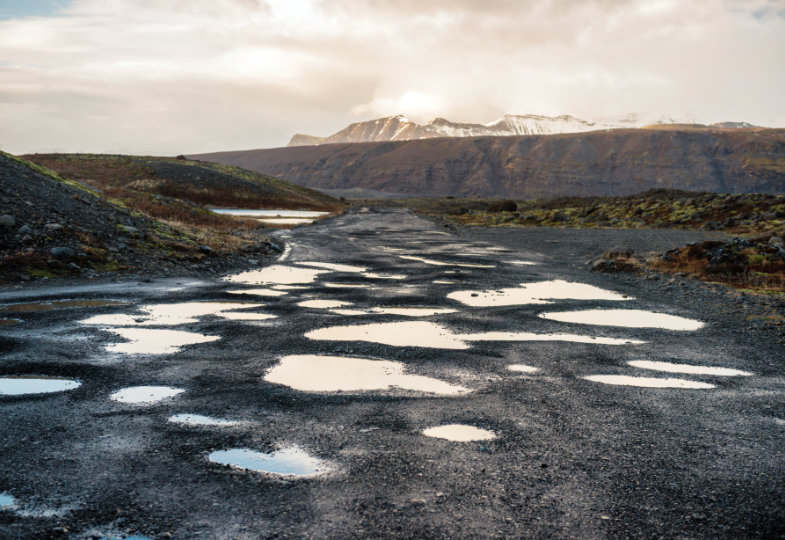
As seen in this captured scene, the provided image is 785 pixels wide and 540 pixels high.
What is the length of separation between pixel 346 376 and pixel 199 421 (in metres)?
1.94

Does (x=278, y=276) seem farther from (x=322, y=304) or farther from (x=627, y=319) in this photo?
(x=627, y=319)

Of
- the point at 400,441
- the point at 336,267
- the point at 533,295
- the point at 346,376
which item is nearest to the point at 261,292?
the point at 336,267

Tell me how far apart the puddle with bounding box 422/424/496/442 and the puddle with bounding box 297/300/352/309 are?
609 centimetres

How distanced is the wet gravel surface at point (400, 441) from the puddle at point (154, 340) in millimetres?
250

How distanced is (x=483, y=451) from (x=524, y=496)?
711 mm

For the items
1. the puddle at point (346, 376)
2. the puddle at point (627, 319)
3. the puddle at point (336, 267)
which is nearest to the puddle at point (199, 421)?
the puddle at point (346, 376)

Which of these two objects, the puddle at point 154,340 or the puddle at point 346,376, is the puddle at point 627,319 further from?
the puddle at point 154,340

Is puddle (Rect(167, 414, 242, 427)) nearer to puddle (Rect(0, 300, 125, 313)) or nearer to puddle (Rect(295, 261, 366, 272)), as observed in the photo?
puddle (Rect(0, 300, 125, 313))

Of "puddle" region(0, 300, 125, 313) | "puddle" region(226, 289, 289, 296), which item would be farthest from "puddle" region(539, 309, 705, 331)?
"puddle" region(0, 300, 125, 313)

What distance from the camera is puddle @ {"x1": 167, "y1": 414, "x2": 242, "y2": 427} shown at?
485 centimetres

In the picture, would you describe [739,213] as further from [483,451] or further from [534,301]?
[483,451]

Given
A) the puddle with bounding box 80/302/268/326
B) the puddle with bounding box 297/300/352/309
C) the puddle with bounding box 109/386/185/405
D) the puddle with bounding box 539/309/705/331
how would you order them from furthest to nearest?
the puddle with bounding box 297/300/352/309
the puddle with bounding box 539/309/705/331
the puddle with bounding box 80/302/268/326
the puddle with bounding box 109/386/185/405

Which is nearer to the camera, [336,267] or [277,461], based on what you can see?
[277,461]

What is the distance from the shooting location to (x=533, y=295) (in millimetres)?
Answer: 12484
